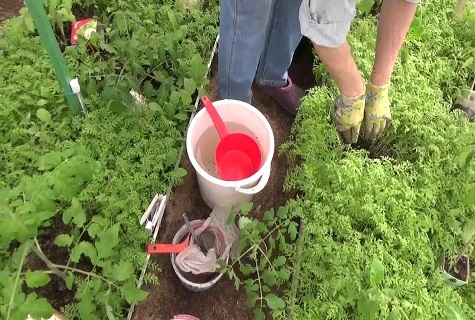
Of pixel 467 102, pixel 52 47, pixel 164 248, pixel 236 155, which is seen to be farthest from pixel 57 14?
pixel 467 102

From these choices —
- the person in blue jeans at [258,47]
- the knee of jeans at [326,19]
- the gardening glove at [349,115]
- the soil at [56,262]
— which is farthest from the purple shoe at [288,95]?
the soil at [56,262]

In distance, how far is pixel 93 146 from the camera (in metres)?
2.05

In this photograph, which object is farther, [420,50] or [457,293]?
[420,50]

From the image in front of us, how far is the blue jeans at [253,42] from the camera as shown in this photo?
1761 millimetres

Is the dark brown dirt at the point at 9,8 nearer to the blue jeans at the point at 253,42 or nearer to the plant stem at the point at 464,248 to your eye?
the blue jeans at the point at 253,42

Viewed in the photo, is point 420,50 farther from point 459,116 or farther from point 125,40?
point 125,40

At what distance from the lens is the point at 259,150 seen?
2.02 meters

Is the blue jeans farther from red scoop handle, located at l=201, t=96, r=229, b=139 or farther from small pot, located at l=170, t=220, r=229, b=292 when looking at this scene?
small pot, located at l=170, t=220, r=229, b=292

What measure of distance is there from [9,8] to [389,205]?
2203 millimetres

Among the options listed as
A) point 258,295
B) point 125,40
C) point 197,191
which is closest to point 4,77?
point 125,40

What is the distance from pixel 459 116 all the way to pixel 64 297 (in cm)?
191

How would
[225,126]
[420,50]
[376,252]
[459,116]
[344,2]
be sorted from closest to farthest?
1. [344,2]
2. [376,252]
3. [225,126]
4. [459,116]
5. [420,50]

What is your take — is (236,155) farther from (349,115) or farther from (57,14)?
(57,14)

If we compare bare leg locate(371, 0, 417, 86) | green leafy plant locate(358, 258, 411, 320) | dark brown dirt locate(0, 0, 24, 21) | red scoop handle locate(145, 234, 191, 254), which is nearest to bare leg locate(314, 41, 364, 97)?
bare leg locate(371, 0, 417, 86)
